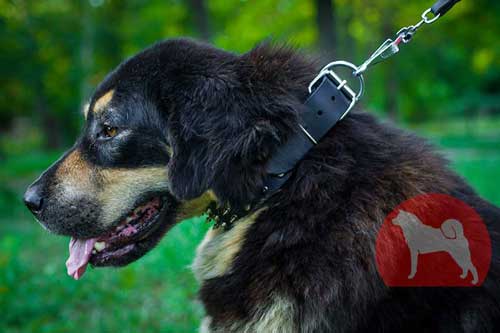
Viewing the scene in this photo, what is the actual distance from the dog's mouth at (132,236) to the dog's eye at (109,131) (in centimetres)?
43

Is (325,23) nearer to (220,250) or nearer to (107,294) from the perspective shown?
(107,294)

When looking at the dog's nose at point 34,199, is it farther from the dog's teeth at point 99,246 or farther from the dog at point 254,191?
the dog's teeth at point 99,246

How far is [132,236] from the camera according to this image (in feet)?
9.91

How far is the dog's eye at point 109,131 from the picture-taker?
299 cm

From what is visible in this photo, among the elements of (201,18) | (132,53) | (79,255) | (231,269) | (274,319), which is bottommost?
(274,319)

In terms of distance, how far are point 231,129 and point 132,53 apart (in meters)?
5.34

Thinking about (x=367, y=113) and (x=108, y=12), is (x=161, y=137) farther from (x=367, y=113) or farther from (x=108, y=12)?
(x=108, y=12)

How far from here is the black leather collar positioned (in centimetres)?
255

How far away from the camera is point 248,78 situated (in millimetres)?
2713

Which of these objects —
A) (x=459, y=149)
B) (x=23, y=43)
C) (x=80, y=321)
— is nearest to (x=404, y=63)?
(x=459, y=149)

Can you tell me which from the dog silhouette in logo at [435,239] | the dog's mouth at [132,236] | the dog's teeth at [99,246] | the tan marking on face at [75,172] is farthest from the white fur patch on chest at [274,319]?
the tan marking on face at [75,172]

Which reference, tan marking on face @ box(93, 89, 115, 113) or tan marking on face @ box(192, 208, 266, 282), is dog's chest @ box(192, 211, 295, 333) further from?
tan marking on face @ box(93, 89, 115, 113)

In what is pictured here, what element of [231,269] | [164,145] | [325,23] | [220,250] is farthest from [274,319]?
[325,23]

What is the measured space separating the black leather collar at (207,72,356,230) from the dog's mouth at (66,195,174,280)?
0.44m
